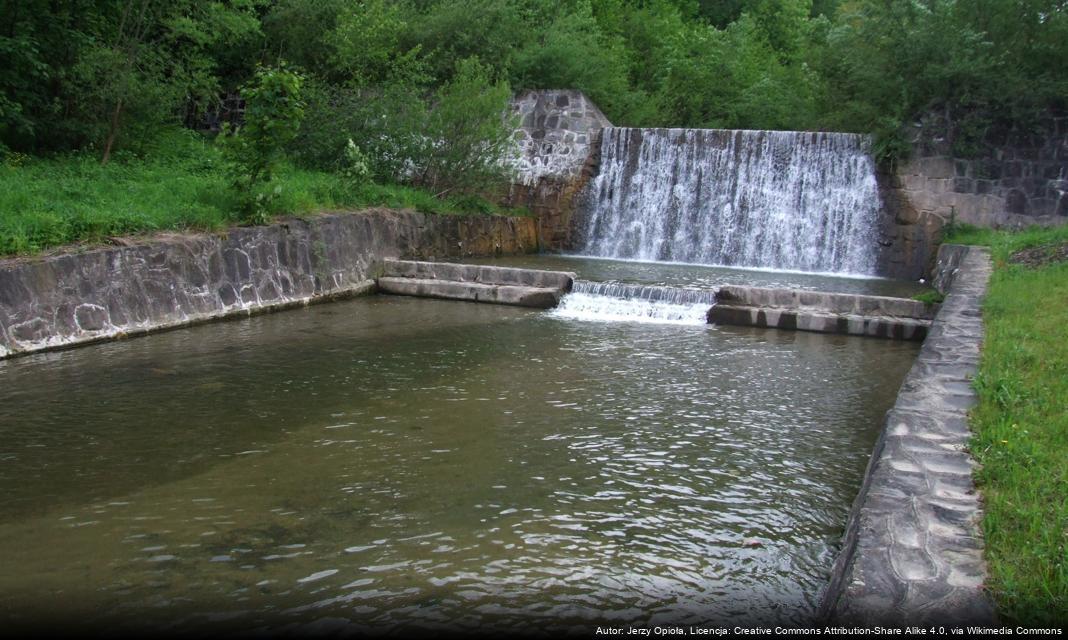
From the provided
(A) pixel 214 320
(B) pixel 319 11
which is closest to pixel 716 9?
(B) pixel 319 11

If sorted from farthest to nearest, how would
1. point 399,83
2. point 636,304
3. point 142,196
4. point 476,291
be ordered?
point 399,83 < point 476,291 < point 636,304 < point 142,196

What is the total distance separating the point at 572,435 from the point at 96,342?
5.29 meters

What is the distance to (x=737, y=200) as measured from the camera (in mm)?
17422

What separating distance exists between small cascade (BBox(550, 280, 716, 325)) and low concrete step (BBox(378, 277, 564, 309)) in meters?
0.26

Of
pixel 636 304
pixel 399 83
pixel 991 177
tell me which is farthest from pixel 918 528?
pixel 991 177

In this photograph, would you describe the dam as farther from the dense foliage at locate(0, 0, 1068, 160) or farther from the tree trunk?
the dense foliage at locate(0, 0, 1068, 160)

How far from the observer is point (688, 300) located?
39.4ft

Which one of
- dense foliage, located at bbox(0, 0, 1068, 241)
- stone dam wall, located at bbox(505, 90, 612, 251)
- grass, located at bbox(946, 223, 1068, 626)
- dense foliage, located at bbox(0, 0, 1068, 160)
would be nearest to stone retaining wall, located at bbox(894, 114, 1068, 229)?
dense foliage, located at bbox(0, 0, 1068, 241)

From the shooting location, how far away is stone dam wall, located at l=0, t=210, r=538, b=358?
8664 mm

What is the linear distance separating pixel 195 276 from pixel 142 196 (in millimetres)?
1426

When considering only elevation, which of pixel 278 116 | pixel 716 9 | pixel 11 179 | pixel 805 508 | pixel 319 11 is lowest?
pixel 805 508

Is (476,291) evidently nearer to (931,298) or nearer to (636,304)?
(636,304)

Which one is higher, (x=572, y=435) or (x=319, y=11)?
(x=319, y=11)

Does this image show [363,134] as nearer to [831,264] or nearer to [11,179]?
[11,179]
